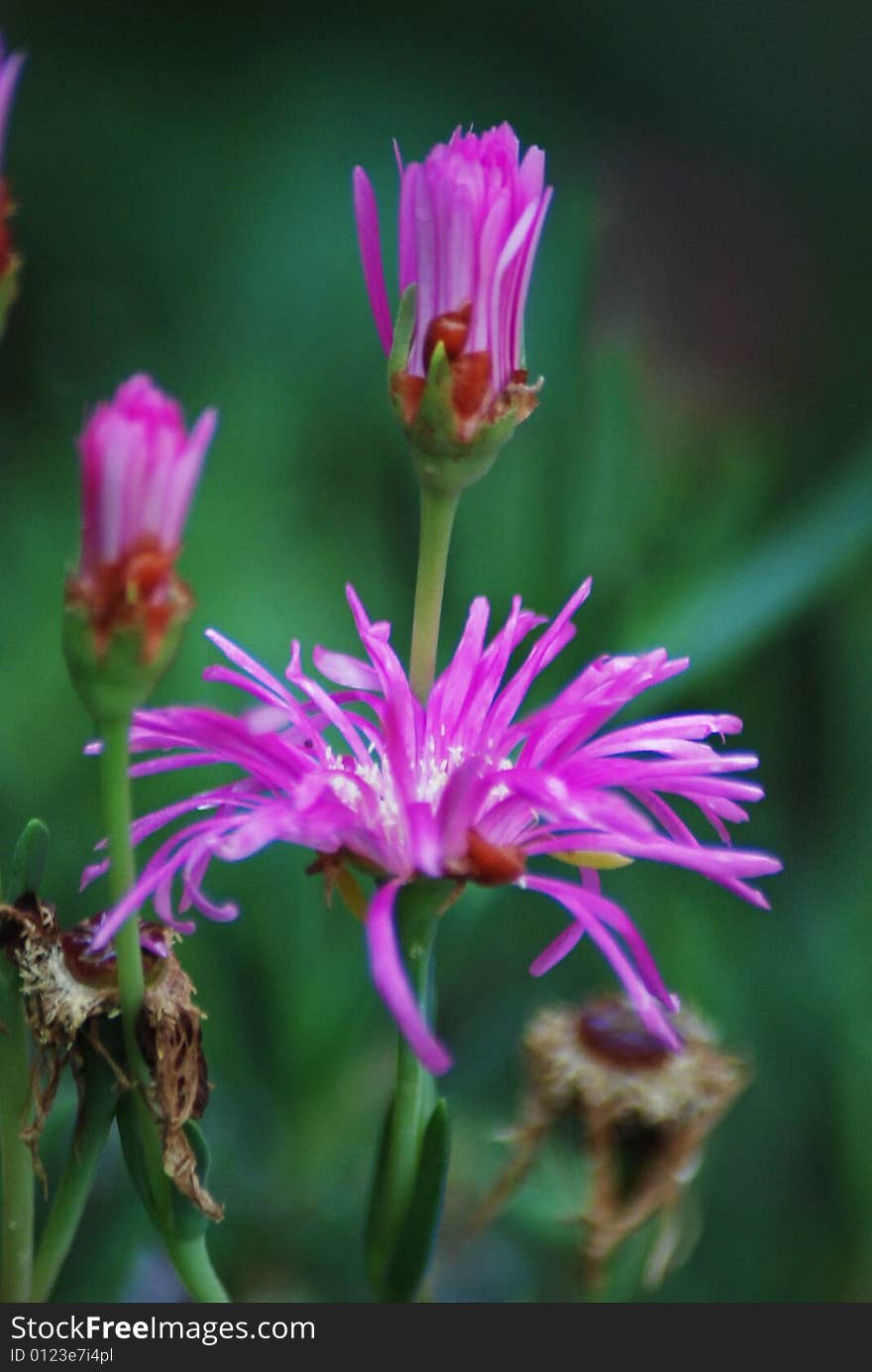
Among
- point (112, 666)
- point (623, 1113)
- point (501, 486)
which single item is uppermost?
point (501, 486)

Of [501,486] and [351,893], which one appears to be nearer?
[351,893]

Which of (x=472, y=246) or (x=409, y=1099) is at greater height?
(x=472, y=246)

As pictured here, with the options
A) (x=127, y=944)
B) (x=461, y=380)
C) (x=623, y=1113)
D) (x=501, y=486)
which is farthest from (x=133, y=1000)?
(x=501, y=486)

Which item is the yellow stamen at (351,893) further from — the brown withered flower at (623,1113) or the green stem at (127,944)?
the brown withered flower at (623,1113)

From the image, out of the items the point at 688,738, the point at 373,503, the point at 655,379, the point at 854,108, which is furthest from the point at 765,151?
the point at 688,738

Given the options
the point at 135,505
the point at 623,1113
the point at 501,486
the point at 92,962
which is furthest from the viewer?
the point at 501,486

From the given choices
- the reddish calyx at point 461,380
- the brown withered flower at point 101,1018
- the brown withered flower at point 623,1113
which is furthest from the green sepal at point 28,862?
the brown withered flower at point 623,1113

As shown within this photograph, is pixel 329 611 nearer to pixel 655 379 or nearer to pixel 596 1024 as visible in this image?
pixel 596 1024

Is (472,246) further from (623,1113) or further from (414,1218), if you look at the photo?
(623,1113)
